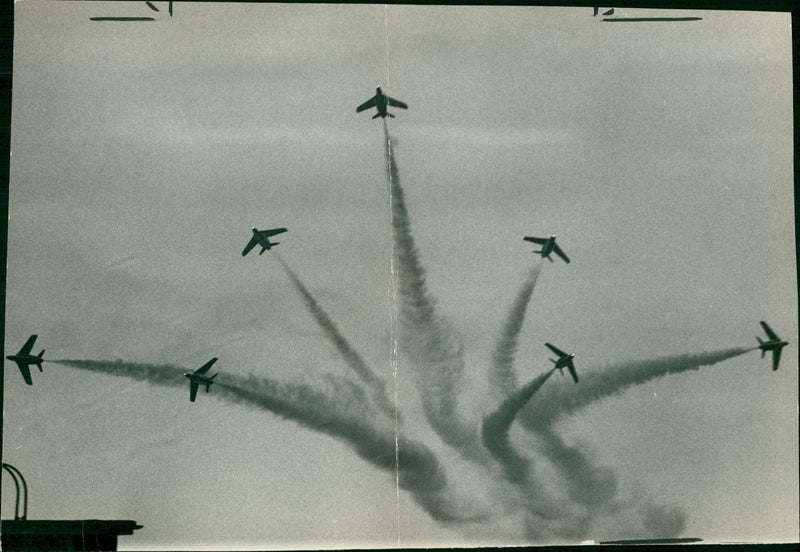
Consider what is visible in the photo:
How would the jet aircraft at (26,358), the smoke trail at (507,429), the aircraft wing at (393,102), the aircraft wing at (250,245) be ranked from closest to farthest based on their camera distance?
1. the jet aircraft at (26,358)
2. the aircraft wing at (393,102)
3. the aircraft wing at (250,245)
4. the smoke trail at (507,429)

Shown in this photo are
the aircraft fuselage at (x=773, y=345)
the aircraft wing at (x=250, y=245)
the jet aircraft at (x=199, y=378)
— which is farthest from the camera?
the aircraft wing at (x=250, y=245)

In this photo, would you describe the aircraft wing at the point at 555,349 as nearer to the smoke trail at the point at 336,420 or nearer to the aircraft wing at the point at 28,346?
the smoke trail at the point at 336,420

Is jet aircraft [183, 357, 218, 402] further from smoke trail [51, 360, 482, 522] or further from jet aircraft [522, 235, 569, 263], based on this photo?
jet aircraft [522, 235, 569, 263]

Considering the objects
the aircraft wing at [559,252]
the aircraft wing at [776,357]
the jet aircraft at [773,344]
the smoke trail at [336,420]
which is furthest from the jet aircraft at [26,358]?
the aircraft wing at [776,357]

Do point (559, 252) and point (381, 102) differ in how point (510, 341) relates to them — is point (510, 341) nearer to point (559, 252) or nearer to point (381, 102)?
point (559, 252)

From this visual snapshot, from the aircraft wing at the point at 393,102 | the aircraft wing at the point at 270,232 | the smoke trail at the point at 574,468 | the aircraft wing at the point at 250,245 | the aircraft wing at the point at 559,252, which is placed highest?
the aircraft wing at the point at 393,102

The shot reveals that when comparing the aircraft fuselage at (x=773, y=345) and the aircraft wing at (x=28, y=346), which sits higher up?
the aircraft wing at (x=28, y=346)

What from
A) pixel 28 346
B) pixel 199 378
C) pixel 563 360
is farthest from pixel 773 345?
pixel 28 346
